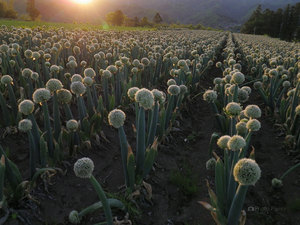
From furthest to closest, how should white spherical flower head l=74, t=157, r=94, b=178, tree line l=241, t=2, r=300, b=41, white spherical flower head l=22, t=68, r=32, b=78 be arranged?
tree line l=241, t=2, r=300, b=41
white spherical flower head l=22, t=68, r=32, b=78
white spherical flower head l=74, t=157, r=94, b=178

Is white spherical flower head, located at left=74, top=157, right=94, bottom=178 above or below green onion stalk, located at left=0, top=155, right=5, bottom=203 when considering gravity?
above

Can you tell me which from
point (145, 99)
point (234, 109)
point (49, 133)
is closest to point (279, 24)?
point (234, 109)

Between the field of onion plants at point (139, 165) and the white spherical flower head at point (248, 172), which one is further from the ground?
the white spherical flower head at point (248, 172)

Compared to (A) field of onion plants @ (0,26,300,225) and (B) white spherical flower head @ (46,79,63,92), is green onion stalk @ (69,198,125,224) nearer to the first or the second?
(A) field of onion plants @ (0,26,300,225)

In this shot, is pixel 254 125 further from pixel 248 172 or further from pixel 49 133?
pixel 49 133

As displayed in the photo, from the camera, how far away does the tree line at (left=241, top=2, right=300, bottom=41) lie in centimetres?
7225

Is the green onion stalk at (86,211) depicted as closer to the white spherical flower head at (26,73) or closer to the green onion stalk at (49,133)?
the green onion stalk at (49,133)

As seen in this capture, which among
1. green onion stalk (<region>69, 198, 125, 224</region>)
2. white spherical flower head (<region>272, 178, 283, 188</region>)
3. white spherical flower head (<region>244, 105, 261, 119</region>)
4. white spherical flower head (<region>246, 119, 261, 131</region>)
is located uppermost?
white spherical flower head (<region>244, 105, 261, 119</region>)

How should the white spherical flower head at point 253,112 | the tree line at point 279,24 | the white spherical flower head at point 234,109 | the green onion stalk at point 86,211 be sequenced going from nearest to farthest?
1. the green onion stalk at point 86,211
2. the white spherical flower head at point 253,112
3. the white spherical flower head at point 234,109
4. the tree line at point 279,24

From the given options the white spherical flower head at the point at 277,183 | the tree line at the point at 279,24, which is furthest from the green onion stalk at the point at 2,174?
the tree line at the point at 279,24

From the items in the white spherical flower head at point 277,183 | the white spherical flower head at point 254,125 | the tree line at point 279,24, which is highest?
the tree line at point 279,24

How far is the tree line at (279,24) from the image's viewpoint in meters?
72.2

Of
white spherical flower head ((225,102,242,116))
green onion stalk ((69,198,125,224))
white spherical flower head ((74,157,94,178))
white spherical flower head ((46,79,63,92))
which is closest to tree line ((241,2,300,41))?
white spherical flower head ((225,102,242,116))

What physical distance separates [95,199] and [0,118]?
9.52ft
